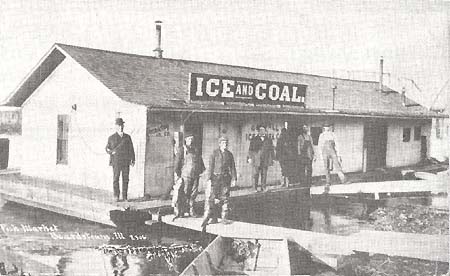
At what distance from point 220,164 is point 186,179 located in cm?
38

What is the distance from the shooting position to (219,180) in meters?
5.18

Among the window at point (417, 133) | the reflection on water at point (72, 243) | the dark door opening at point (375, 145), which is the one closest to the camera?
the reflection on water at point (72, 243)

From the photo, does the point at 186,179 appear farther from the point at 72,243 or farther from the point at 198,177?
the point at 72,243

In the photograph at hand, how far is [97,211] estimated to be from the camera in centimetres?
466

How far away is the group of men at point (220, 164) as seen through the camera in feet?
15.9

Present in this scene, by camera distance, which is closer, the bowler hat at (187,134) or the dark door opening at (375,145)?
the bowler hat at (187,134)

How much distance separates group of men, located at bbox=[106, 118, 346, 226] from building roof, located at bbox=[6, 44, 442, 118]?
0.33 metres

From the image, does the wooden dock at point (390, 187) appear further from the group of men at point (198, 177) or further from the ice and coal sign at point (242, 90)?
the group of men at point (198, 177)

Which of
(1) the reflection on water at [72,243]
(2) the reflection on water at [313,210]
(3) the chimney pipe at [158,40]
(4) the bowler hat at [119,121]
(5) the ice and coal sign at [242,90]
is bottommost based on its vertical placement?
(1) the reflection on water at [72,243]

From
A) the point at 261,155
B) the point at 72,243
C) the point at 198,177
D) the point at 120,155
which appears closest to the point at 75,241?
the point at 72,243

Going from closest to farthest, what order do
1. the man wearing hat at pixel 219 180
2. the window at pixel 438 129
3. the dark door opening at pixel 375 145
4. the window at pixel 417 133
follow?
the man wearing hat at pixel 219 180 < the window at pixel 438 129 < the dark door opening at pixel 375 145 < the window at pixel 417 133

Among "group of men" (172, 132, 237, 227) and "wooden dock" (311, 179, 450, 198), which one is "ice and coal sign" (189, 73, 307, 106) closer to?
"group of men" (172, 132, 237, 227)

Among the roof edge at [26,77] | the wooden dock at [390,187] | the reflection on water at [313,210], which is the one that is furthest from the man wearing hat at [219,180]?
the roof edge at [26,77]

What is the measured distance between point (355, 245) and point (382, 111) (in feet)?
9.52
